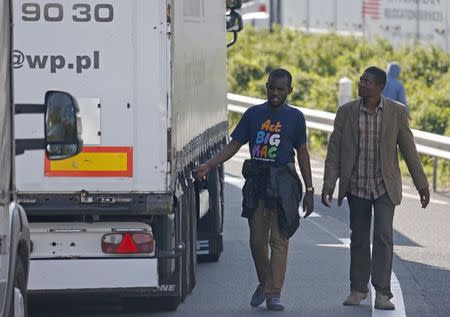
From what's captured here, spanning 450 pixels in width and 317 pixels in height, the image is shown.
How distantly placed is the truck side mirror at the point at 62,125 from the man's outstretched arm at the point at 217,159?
4.08 metres

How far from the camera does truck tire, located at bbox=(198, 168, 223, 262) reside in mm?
14219

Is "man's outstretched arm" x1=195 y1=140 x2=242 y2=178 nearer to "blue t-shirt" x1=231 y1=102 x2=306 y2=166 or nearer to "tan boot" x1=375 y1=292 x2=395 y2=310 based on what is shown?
"blue t-shirt" x1=231 y1=102 x2=306 y2=166

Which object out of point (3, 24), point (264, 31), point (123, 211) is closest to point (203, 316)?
point (123, 211)

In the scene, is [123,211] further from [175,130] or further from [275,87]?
[275,87]

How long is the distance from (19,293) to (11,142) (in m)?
0.79

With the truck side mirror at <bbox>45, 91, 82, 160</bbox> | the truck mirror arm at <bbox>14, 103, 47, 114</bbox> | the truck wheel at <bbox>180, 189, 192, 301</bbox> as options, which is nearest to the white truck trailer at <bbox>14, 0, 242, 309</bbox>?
the truck wheel at <bbox>180, 189, 192, 301</bbox>

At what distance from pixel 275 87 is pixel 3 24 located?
4.21m

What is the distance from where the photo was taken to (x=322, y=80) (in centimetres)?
3384

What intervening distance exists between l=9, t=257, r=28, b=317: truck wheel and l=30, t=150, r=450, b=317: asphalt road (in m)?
3.20

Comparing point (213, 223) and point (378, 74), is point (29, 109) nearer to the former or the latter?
point (378, 74)

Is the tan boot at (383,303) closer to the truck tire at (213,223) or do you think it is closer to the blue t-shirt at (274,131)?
the blue t-shirt at (274,131)

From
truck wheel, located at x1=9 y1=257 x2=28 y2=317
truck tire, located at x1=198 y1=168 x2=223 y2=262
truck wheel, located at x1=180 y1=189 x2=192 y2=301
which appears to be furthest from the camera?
truck tire, located at x1=198 y1=168 x2=223 y2=262

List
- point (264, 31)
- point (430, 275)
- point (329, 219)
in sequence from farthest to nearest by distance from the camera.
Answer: point (264, 31), point (329, 219), point (430, 275)

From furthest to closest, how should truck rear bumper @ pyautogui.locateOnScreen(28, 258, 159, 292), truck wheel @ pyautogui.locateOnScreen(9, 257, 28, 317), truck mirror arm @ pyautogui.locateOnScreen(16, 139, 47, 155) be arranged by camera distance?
1. truck rear bumper @ pyautogui.locateOnScreen(28, 258, 159, 292)
2. truck mirror arm @ pyautogui.locateOnScreen(16, 139, 47, 155)
3. truck wheel @ pyautogui.locateOnScreen(9, 257, 28, 317)
